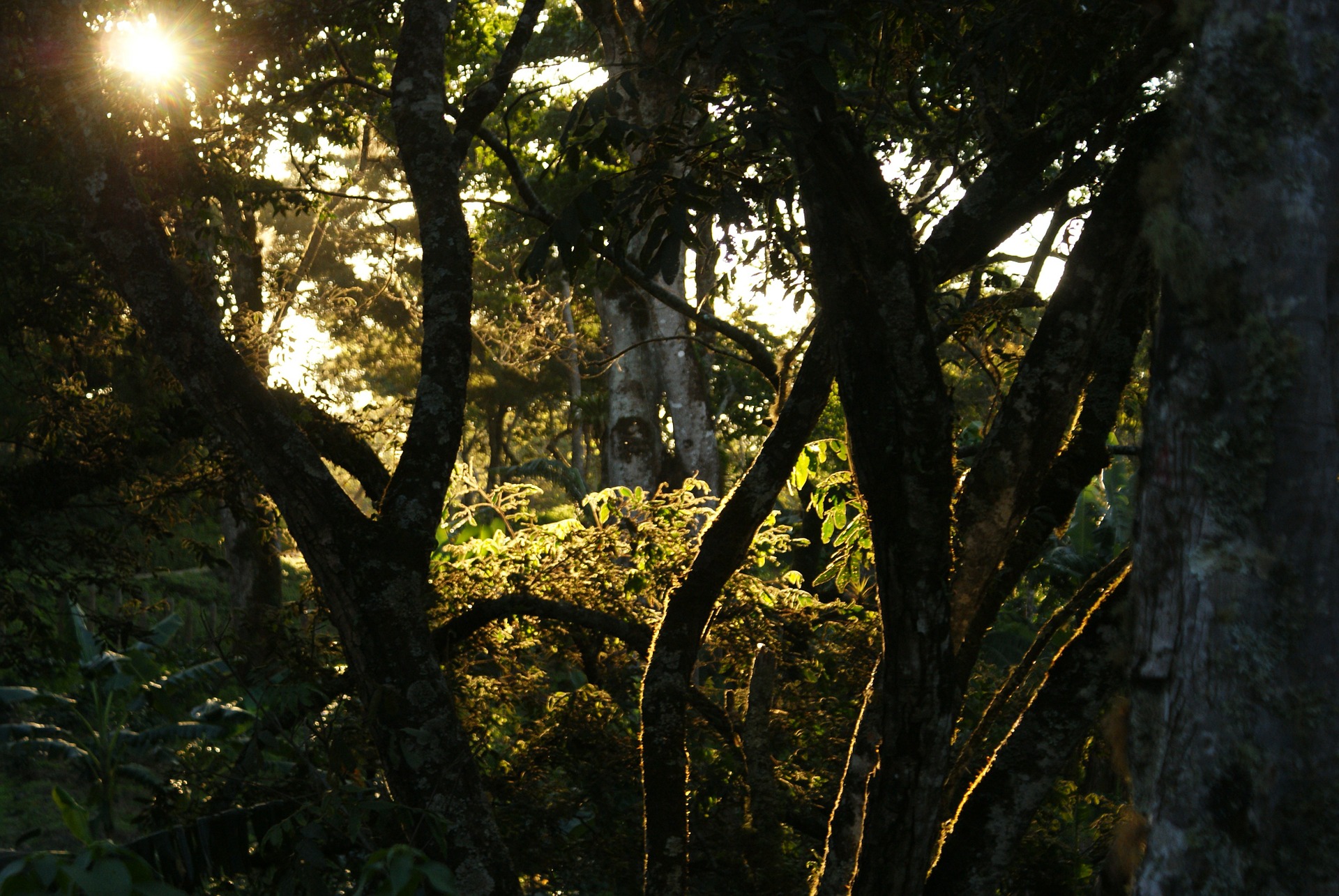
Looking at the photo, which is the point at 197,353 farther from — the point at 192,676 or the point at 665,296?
Answer: the point at 192,676

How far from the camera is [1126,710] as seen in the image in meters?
2.51

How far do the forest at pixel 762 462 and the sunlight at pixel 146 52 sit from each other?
0.04m

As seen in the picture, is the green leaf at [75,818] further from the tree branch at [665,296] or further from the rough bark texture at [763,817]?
the rough bark texture at [763,817]

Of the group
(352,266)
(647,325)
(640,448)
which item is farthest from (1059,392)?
(352,266)

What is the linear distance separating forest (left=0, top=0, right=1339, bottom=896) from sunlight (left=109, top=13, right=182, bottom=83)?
4 centimetres

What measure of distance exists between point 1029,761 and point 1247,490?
1.66 meters

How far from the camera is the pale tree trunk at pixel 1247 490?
82.4 inches

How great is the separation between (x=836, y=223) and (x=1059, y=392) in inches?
40.3

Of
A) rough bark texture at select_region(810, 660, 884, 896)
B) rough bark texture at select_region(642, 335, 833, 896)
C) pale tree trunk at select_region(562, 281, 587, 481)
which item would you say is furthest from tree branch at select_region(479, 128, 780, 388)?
pale tree trunk at select_region(562, 281, 587, 481)

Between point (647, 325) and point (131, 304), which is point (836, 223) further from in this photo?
point (647, 325)

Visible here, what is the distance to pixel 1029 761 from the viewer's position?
3.49 metres

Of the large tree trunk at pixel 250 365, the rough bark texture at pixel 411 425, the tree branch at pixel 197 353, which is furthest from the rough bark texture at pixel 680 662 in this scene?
the large tree trunk at pixel 250 365

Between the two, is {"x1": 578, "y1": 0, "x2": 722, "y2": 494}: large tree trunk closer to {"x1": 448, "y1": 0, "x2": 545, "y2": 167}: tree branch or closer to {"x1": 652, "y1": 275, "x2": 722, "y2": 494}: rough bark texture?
{"x1": 652, "y1": 275, "x2": 722, "y2": 494}: rough bark texture

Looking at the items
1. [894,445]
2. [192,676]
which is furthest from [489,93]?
[192,676]
